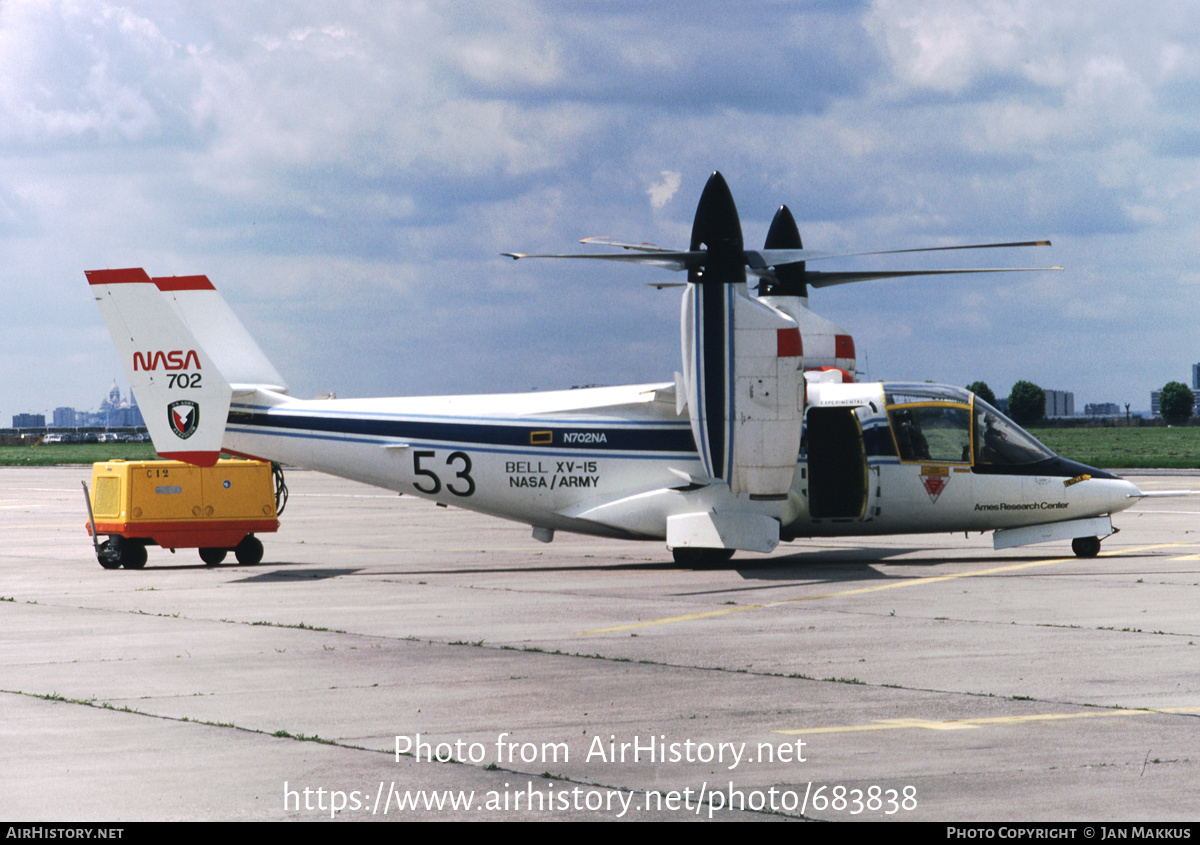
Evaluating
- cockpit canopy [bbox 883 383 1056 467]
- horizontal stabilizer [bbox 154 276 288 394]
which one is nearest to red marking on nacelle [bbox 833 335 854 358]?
cockpit canopy [bbox 883 383 1056 467]

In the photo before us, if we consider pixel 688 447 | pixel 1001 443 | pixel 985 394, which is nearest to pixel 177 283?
pixel 688 447

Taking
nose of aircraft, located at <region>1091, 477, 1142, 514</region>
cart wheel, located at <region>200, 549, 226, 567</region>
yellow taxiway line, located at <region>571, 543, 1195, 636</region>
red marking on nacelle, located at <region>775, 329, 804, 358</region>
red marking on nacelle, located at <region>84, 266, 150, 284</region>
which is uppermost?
red marking on nacelle, located at <region>84, 266, 150, 284</region>

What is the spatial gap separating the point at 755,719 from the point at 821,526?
1268 cm

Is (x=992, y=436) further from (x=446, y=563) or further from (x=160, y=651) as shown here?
(x=160, y=651)

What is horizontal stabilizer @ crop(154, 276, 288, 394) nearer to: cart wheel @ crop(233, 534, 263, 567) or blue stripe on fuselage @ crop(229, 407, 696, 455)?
blue stripe on fuselage @ crop(229, 407, 696, 455)

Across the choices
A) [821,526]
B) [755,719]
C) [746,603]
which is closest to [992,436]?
[821,526]

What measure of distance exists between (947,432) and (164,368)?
42.7ft

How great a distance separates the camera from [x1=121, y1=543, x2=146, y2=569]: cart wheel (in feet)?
75.9

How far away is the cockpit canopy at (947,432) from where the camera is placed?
21953 millimetres

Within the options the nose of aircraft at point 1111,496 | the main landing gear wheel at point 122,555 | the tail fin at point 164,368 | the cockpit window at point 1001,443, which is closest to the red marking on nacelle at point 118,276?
the tail fin at point 164,368

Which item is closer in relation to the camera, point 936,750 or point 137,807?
point 137,807
